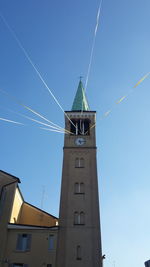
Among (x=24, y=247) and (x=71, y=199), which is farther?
(x=71, y=199)

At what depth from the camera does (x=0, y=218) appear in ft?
82.8

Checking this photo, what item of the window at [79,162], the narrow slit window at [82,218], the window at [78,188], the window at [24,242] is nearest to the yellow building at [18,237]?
the window at [24,242]

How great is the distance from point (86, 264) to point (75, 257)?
1.15 meters

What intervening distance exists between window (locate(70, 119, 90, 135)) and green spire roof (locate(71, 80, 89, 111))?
6.07 feet

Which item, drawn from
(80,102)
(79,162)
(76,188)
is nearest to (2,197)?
(76,188)

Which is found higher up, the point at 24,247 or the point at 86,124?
the point at 86,124

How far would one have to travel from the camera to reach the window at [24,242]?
77.0 feet

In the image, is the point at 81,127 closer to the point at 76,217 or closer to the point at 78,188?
the point at 78,188

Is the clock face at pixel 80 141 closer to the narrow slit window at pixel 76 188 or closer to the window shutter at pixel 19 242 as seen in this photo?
the narrow slit window at pixel 76 188

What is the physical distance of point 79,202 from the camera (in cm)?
2677

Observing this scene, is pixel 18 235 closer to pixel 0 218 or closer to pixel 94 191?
pixel 0 218

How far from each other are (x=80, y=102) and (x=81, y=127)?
5772 millimetres

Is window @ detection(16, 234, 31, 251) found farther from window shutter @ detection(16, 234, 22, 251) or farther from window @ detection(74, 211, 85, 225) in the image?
window @ detection(74, 211, 85, 225)

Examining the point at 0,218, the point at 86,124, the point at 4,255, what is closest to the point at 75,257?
the point at 4,255
